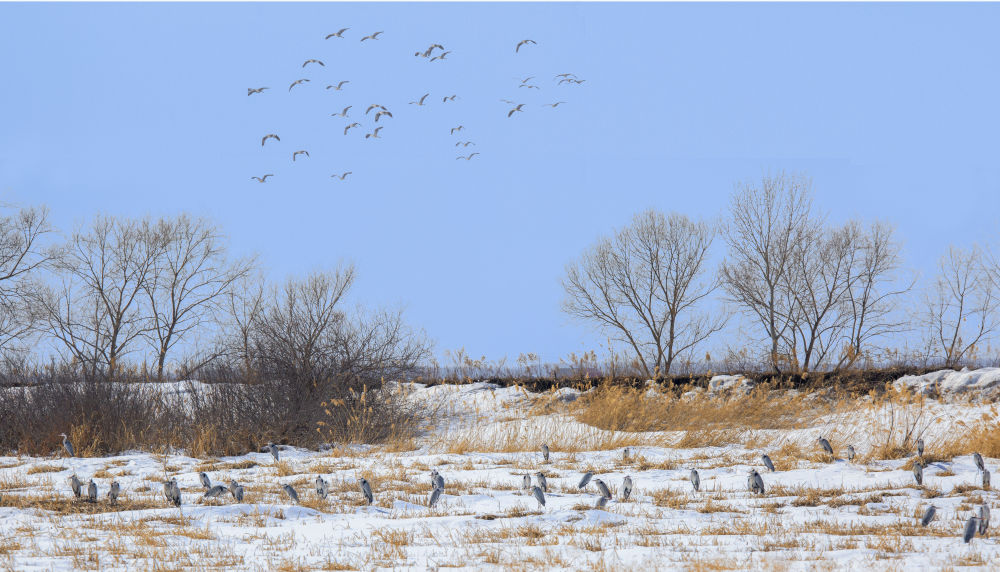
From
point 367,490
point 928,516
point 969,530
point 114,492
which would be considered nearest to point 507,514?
point 367,490

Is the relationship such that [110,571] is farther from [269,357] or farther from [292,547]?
[269,357]

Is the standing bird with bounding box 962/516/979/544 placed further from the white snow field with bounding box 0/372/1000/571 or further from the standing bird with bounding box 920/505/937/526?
the standing bird with bounding box 920/505/937/526

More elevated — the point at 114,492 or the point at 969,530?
the point at 114,492

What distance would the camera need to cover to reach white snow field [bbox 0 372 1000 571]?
5352 millimetres

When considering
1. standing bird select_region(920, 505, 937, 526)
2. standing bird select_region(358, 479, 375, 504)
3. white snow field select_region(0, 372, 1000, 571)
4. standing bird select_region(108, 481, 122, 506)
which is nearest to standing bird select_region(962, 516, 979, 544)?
white snow field select_region(0, 372, 1000, 571)

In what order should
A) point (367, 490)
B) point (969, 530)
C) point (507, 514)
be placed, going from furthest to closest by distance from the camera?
point (367, 490)
point (507, 514)
point (969, 530)

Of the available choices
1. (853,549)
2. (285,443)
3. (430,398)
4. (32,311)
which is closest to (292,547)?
(853,549)

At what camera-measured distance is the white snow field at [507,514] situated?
5.35m

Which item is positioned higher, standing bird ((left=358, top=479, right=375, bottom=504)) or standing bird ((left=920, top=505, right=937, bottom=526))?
standing bird ((left=358, top=479, right=375, bottom=504))

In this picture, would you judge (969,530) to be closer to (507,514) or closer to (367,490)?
(507,514)

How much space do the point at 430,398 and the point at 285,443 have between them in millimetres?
6751

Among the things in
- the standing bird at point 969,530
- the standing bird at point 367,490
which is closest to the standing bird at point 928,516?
the standing bird at point 969,530

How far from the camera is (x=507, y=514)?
7.18 m

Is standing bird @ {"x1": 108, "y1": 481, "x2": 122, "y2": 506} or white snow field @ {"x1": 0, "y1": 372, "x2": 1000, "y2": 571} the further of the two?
standing bird @ {"x1": 108, "y1": 481, "x2": 122, "y2": 506}
